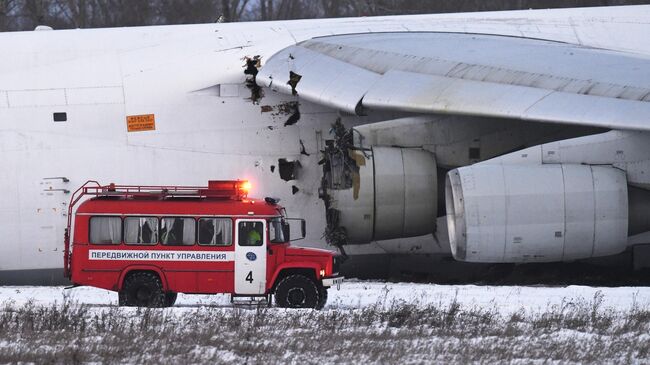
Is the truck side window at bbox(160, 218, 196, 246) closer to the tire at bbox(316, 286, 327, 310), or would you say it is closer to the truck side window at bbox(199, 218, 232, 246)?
the truck side window at bbox(199, 218, 232, 246)

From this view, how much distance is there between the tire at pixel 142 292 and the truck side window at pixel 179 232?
0.44 metres

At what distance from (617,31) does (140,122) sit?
6.49 m

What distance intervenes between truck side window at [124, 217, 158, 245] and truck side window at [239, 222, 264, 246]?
3.10ft

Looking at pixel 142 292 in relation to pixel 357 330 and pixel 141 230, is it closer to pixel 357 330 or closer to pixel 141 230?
pixel 141 230

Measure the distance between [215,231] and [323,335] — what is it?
3.23m

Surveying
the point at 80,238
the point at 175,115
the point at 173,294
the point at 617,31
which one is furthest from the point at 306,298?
the point at 617,31

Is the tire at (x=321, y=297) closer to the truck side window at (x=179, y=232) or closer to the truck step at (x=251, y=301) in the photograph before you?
the truck step at (x=251, y=301)

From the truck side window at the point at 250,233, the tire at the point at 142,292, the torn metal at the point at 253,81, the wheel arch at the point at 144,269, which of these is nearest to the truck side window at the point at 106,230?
the wheel arch at the point at 144,269

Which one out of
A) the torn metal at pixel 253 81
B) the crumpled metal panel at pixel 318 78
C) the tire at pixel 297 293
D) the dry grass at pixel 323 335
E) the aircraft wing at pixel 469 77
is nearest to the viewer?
the dry grass at pixel 323 335

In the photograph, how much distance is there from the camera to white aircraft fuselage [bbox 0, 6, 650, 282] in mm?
16141

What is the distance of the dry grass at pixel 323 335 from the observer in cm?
1009

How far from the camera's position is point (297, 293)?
45.4ft

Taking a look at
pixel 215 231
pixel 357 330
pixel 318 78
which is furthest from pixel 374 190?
pixel 357 330

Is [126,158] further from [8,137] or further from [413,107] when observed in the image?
[413,107]
